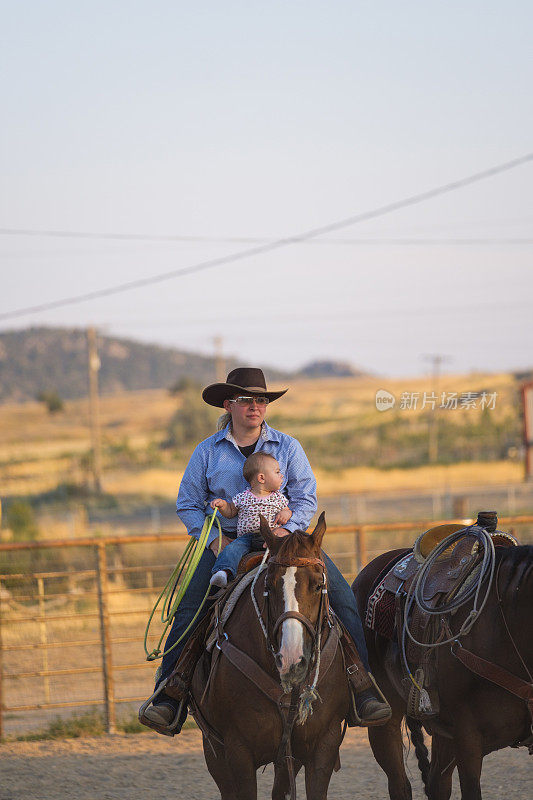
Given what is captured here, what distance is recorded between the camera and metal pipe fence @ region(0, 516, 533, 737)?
902 centimetres

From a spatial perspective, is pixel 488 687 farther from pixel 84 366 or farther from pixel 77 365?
pixel 84 366

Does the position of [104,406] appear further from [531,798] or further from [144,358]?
[531,798]

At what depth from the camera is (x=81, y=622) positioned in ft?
53.5

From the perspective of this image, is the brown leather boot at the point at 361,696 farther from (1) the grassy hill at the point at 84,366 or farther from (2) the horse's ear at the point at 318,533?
(1) the grassy hill at the point at 84,366

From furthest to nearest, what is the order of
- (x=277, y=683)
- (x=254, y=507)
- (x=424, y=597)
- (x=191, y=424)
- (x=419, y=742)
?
(x=191, y=424), (x=419, y=742), (x=424, y=597), (x=254, y=507), (x=277, y=683)

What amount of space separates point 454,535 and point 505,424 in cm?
4598

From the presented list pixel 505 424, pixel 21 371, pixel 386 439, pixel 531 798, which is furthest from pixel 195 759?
pixel 21 371

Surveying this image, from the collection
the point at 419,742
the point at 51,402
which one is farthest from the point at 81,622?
the point at 51,402

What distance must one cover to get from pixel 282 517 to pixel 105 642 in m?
5.08

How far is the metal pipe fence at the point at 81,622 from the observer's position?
29.6ft

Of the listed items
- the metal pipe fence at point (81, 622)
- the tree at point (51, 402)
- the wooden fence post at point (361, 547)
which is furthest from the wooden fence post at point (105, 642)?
the tree at point (51, 402)

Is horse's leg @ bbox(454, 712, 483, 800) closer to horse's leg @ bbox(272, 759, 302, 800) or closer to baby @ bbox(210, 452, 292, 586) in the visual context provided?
horse's leg @ bbox(272, 759, 302, 800)

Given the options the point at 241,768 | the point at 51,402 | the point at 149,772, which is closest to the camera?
the point at 241,768

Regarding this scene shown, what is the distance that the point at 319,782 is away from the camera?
435cm
